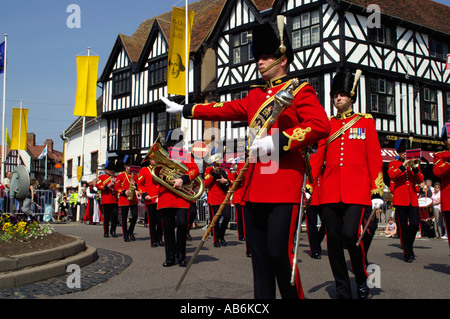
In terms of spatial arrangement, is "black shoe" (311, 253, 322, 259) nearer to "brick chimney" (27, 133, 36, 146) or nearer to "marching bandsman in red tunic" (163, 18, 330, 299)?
"marching bandsman in red tunic" (163, 18, 330, 299)

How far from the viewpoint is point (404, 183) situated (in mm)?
9234

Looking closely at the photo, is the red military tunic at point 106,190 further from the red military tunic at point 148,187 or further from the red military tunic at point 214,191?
the red military tunic at point 214,191

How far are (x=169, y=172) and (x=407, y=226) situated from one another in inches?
A: 174

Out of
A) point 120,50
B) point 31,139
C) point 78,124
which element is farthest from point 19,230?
point 31,139

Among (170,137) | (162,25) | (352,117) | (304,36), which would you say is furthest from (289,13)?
(352,117)

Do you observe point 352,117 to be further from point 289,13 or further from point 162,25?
point 162,25

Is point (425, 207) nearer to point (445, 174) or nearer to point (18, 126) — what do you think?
point (445, 174)

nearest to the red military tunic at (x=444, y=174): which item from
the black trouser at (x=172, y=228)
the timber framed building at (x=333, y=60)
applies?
the black trouser at (x=172, y=228)

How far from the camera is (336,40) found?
2227cm

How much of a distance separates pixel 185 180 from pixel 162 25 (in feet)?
80.3

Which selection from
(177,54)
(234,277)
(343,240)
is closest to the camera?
(343,240)

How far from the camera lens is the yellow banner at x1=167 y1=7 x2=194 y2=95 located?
19.6m

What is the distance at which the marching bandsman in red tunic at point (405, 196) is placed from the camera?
8.89 meters
